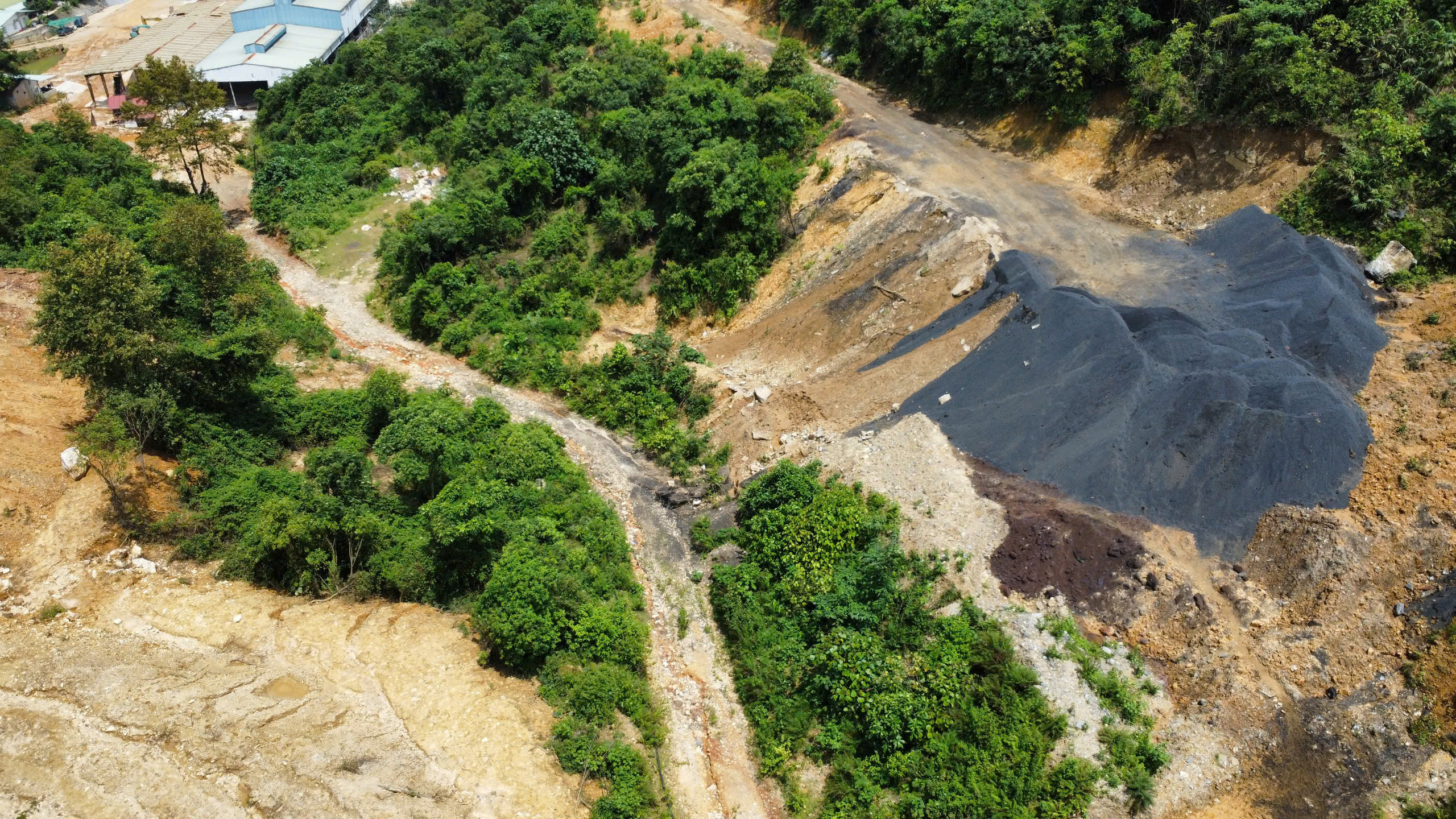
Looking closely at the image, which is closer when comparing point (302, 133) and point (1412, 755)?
point (1412, 755)

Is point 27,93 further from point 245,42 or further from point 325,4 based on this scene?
point 325,4

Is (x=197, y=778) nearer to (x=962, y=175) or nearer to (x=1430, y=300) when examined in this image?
(x=962, y=175)

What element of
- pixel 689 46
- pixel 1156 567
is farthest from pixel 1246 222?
pixel 689 46

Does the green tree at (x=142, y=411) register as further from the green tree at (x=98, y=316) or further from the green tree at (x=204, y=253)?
the green tree at (x=204, y=253)

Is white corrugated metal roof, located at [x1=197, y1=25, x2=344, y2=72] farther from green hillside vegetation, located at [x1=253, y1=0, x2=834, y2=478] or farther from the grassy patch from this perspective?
the grassy patch

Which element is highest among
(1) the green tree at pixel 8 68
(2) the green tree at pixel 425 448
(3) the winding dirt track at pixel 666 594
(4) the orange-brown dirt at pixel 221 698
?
(1) the green tree at pixel 8 68

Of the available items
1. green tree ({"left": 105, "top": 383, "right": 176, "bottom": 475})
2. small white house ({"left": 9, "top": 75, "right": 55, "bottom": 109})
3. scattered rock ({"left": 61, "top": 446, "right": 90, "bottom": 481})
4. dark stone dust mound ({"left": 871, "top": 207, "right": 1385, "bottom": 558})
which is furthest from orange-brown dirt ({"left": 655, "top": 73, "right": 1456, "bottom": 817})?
small white house ({"left": 9, "top": 75, "right": 55, "bottom": 109})

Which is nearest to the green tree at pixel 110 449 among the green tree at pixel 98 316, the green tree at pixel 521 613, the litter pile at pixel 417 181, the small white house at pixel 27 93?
the green tree at pixel 98 316
